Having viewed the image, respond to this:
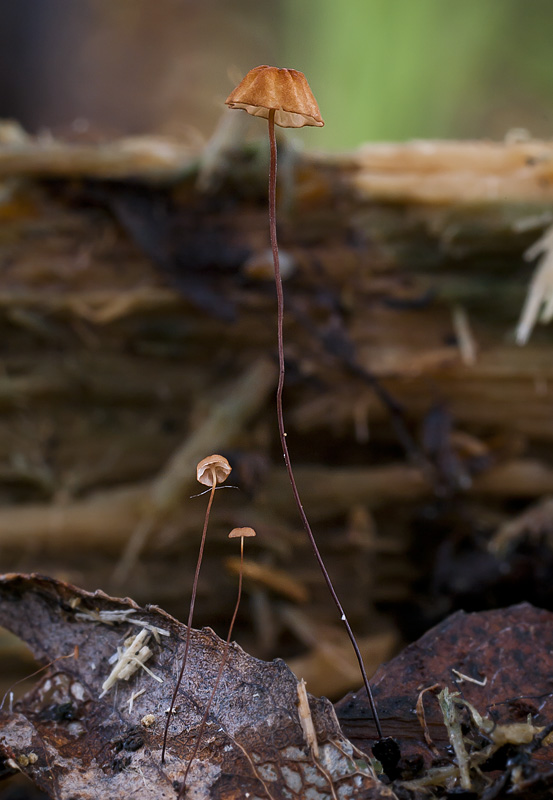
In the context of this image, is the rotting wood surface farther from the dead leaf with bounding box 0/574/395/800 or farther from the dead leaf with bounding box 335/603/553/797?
the dead leaf with bounding box 0/574/395/800

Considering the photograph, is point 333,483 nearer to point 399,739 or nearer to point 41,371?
point 41,371

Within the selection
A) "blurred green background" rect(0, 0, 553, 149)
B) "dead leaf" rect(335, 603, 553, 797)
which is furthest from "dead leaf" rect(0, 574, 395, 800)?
"blurred green background" rect(0, 0, 553, 149)

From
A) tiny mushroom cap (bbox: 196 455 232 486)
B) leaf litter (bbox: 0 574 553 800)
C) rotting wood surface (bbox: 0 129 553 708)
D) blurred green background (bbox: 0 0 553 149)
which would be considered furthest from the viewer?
blurred green background (bbox: 0 0 553 149)

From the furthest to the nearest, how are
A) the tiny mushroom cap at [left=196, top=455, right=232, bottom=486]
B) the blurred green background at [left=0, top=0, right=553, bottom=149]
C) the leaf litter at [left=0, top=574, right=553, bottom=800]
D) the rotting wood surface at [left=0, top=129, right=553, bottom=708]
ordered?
1. the blurred green background at [left=0, top=0, right=553, bottom=149]
2. the rotting wood surface at [left=0, top=129, right=553, bottom=708]
3. the tiny mushroom cap at [left=196, top=455, right=232, bottom=486]
4. the leaf litter at [left=0, top=574, right=553, bottom=800]

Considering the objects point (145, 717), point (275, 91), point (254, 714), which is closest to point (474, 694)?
point (254, 714)

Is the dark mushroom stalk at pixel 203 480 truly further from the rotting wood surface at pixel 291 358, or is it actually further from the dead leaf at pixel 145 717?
the rotting wood surface at pixel 291 358

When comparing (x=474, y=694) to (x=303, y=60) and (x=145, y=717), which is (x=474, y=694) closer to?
(x=145, y=717)
